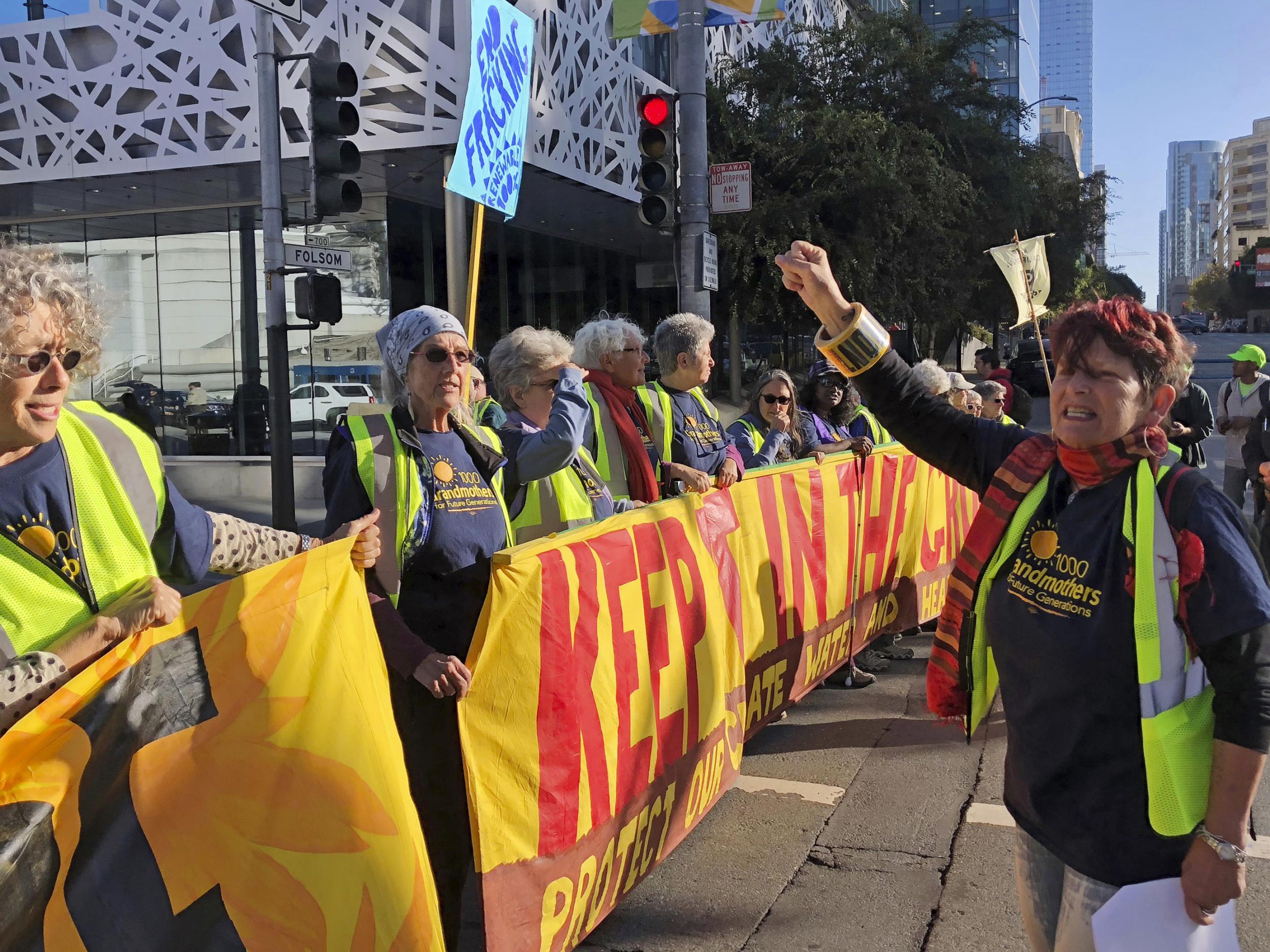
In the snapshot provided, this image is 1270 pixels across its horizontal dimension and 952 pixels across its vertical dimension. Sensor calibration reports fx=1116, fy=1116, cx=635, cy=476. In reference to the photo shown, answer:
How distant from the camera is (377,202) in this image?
18.1 meters

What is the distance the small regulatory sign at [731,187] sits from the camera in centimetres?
927

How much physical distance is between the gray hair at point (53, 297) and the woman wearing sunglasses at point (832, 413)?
505 centimetres

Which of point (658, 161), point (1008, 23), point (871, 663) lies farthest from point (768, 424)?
point (1008, 23)

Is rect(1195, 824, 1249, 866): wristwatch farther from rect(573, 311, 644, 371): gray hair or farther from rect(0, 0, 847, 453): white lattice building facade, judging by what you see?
rect(0, 0, 847, 453): white lattice building facade

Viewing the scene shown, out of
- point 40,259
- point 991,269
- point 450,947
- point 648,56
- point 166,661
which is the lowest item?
point 450,947

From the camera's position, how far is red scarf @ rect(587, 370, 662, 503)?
5.14 metres

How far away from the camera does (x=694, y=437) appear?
5.54 meters

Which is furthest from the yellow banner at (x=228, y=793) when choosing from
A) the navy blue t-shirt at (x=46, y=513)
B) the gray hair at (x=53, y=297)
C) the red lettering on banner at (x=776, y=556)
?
the red lettering on banner at (x=776, y=556)

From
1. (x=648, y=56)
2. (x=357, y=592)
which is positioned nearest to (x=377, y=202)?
(x=648, y=56)

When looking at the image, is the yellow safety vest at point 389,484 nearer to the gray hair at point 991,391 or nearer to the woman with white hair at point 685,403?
the woman with white hair at point 685,403

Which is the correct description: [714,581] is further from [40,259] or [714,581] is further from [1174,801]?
[40,259]

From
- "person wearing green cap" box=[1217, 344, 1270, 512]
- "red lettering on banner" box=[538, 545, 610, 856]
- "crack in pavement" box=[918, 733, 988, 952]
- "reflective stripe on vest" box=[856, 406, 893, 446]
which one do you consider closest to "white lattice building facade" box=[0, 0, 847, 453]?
"reflective stripe on vest" box=[856, 406, 893, 446]

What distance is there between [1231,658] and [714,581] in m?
2.21

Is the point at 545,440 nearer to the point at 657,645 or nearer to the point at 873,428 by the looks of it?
the point at 657,645
